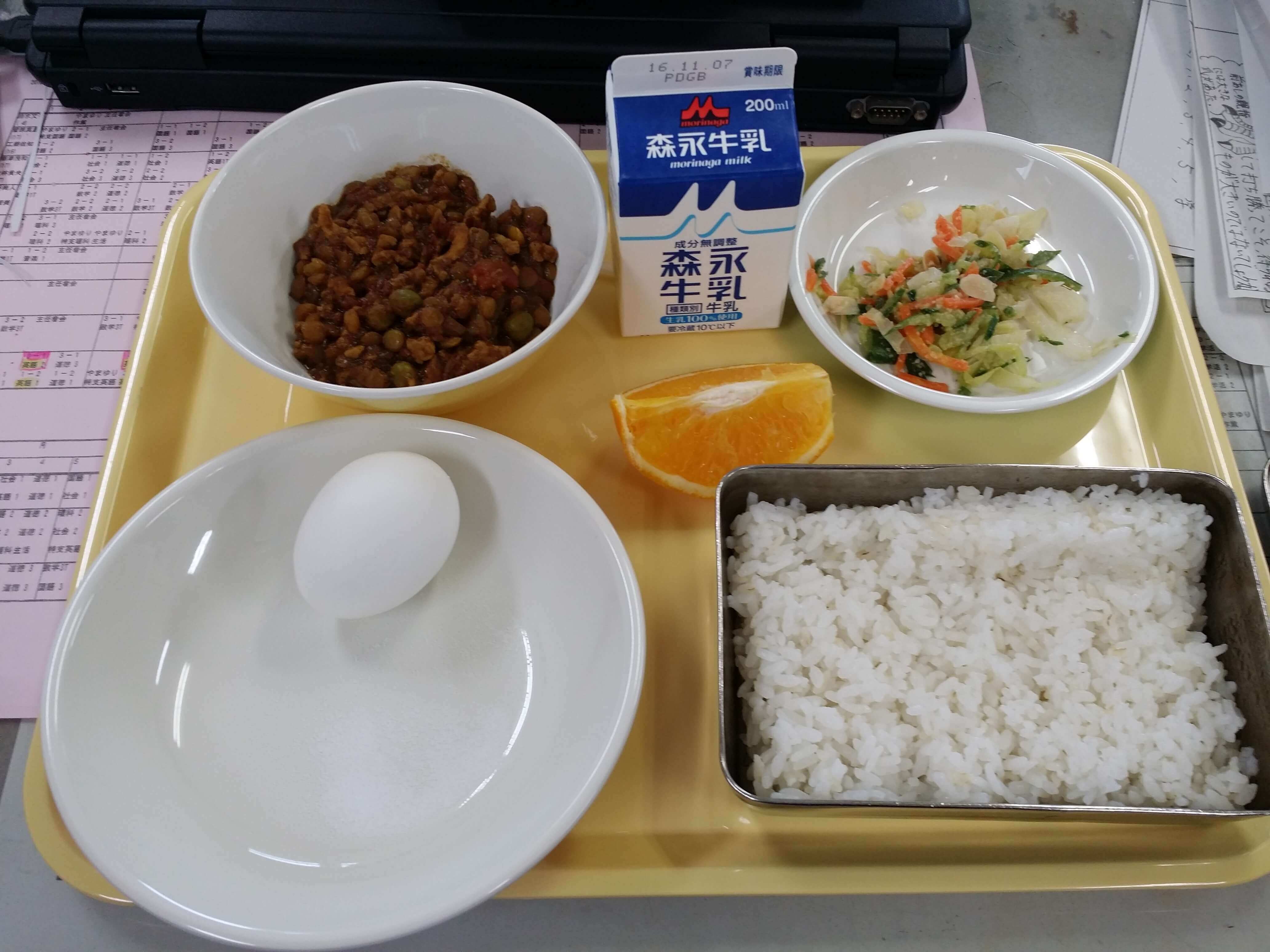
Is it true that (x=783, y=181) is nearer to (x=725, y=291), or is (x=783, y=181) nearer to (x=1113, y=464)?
(x=725, y=291)

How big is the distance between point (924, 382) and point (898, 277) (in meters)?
0.17

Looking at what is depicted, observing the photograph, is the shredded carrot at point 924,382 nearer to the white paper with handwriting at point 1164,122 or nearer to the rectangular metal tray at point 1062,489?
the rectangular metal tray at point 1062,489

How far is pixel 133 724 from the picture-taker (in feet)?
3.02

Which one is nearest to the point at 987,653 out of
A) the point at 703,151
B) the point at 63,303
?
the point at 703,151

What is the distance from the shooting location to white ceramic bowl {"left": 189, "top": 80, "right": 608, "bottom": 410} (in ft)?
3.34

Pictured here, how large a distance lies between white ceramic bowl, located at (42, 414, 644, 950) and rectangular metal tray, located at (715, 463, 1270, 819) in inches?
6.4

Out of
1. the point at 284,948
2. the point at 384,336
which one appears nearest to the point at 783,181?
the point at 384,336

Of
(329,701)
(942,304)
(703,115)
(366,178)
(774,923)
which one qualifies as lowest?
(774,923)

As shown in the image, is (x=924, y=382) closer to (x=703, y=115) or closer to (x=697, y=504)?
(x=697, y=504)

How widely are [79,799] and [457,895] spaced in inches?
14.9

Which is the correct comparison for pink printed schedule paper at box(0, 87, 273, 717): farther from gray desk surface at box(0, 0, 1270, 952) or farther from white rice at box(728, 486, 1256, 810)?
white rice at box(728, 486, 1256, 810)

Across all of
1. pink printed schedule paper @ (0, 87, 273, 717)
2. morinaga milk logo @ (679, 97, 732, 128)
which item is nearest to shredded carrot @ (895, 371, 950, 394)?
morinaga milk logo @ (679, 97, 732, 128)

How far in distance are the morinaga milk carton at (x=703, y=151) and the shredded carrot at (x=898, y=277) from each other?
0.21m

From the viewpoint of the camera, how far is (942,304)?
46.6 inches
